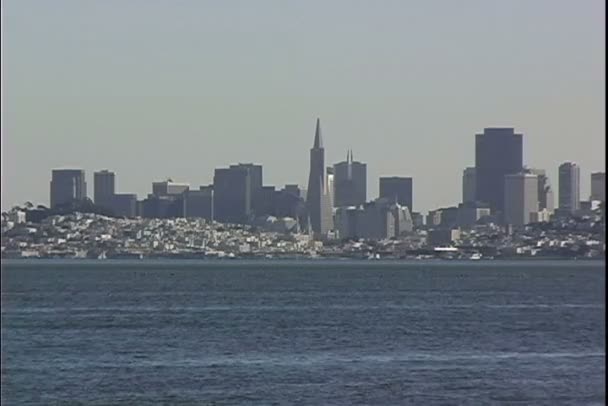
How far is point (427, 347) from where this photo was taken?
72.7 m

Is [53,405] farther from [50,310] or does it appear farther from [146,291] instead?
[146,291]

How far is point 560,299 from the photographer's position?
138 m

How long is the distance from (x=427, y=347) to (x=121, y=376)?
18891 millimetres

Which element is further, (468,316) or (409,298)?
(409,298)

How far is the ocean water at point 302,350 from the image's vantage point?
50.1 m

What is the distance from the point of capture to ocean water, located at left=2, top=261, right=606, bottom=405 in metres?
50.1

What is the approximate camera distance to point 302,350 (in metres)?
70.2

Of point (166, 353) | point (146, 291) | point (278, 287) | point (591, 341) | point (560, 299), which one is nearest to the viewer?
point (166, 353)

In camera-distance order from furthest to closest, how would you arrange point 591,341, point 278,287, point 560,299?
point 278,287, point 560,299, point 591,341

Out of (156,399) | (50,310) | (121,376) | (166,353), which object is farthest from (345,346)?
(50,310)

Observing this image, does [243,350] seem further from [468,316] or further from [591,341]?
[468,316]

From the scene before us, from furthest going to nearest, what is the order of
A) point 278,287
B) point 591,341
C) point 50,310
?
point 278,287, point 50,310, point 591,341

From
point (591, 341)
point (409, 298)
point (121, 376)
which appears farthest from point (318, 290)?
point (121, 376)

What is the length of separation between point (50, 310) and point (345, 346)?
4155 centimetres
